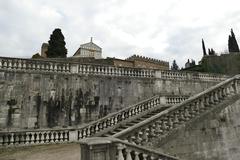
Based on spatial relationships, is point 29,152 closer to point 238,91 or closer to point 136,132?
point 136,132

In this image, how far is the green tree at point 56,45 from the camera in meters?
31.4

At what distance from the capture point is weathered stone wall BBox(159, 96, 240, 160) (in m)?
6.84

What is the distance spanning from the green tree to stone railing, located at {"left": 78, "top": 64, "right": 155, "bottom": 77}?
67.4 feet

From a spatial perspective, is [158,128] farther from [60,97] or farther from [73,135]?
[60,97]

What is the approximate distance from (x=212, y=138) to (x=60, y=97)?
8146 mm

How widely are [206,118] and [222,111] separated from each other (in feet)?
3.15

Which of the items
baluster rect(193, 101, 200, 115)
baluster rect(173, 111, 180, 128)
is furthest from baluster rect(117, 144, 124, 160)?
baluster rect(193, 101, 200, 115)

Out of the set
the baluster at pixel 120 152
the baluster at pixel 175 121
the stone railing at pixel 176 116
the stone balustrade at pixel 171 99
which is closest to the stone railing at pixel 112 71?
the stone balustrade at pixel 171 99

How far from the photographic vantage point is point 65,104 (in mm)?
11617

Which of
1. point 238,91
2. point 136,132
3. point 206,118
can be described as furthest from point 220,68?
point 136,132

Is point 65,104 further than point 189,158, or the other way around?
point 65,104

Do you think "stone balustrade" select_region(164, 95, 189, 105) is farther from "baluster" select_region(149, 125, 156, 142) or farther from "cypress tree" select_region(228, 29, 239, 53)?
"cypress tree" select_region(228, 29, 239, 53)

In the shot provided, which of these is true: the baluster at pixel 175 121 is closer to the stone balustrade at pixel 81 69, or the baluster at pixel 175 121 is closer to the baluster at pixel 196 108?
the baluster at pixel 196 108

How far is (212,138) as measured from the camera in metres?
7.55
